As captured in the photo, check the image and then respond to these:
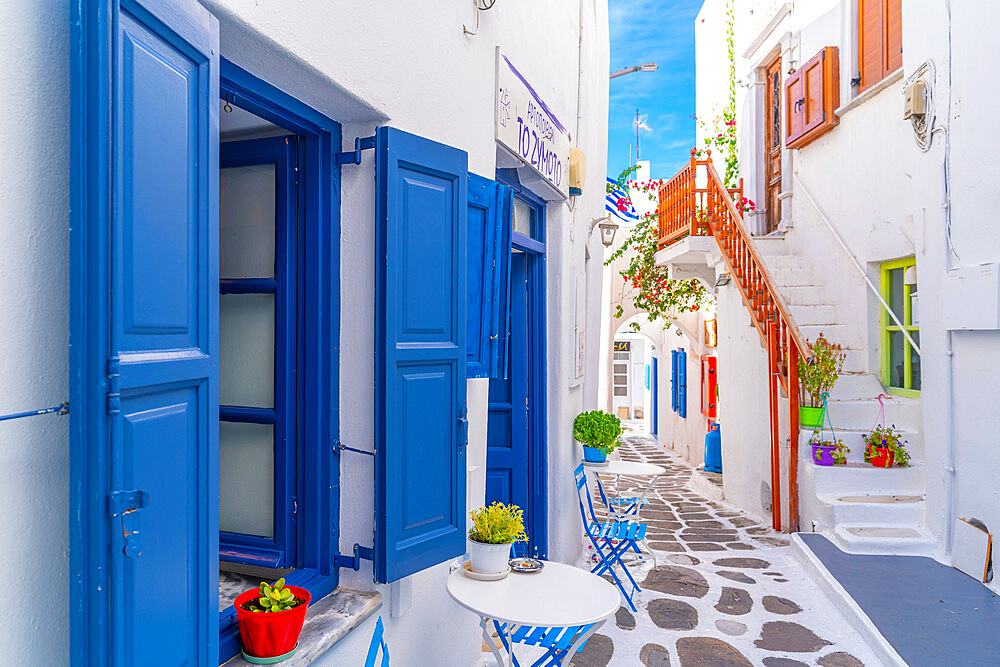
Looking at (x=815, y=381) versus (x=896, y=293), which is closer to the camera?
(x=815, y=381)

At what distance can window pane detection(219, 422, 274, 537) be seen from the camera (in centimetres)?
271

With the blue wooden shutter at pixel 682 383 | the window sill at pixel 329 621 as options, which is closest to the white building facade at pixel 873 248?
the blue wooden shutter at pixel 682 383

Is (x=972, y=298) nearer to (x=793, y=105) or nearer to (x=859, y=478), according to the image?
(x=859, y=478)

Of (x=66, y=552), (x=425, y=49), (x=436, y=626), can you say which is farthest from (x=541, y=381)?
(x=66, y=552)

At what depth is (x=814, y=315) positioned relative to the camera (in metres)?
8.48

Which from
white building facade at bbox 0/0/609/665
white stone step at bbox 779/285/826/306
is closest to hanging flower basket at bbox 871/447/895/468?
white stone step at bbox 779/285/826/306

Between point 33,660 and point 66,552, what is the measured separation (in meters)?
0.20

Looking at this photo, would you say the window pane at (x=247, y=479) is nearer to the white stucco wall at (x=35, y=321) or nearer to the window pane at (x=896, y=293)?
the white stucco wall at (x=35, y=321)

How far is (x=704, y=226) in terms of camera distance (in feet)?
30.1

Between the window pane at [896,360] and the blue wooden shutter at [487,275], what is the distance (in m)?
5.64

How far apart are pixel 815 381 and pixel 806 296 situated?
7.08 feet

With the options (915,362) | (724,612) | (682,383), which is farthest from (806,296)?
(682,383)

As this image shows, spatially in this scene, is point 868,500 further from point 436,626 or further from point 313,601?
point 313,601

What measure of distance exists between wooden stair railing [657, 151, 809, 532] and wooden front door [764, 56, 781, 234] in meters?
1.77
